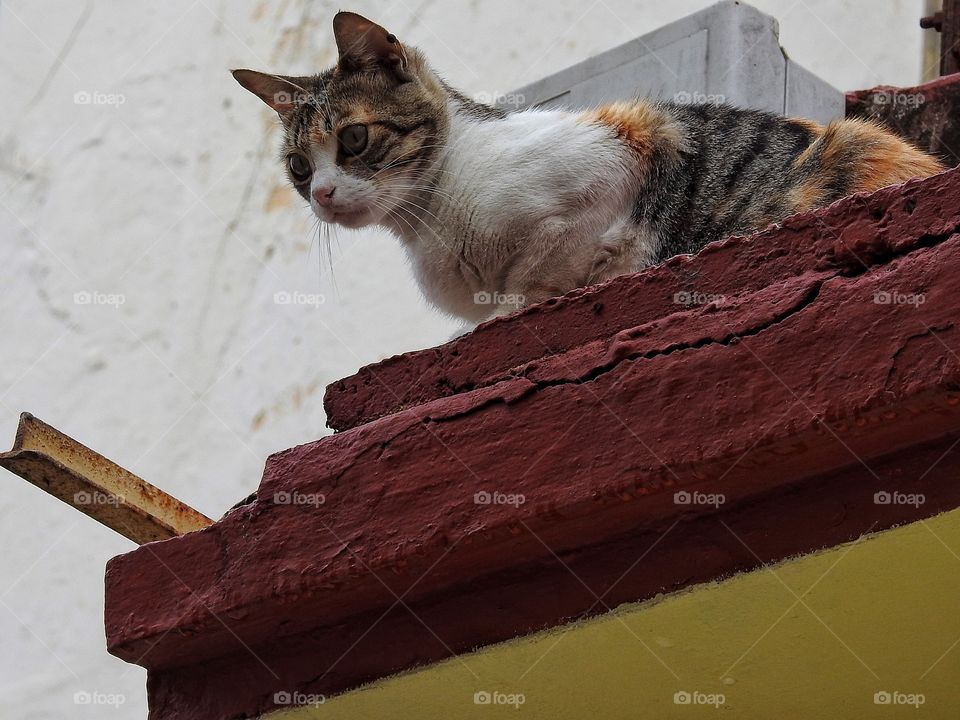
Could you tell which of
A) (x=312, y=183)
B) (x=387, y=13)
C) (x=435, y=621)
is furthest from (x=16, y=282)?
(x=435, y=621)

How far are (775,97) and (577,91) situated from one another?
0.51 m

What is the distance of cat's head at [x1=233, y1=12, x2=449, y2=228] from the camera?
7.97ft

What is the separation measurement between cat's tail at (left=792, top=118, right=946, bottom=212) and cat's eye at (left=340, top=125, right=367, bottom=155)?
2.93ft

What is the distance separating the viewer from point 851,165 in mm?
1980

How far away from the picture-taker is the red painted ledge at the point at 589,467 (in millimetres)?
1291

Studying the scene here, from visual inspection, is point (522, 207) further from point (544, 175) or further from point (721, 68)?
point (721, 68)

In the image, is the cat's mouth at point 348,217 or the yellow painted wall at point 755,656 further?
the cat's mouth at point 348,217

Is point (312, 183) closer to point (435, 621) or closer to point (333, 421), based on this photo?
point (333, 421)

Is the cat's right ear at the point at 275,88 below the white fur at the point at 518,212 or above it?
above

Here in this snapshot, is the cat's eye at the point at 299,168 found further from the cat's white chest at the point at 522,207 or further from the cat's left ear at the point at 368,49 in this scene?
the cat's white chest at the point at 522,207


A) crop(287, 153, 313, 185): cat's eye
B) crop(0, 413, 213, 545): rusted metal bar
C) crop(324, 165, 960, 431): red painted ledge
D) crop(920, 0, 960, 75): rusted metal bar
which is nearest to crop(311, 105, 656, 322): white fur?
crop(287, 153, 313, 185): cat's eye

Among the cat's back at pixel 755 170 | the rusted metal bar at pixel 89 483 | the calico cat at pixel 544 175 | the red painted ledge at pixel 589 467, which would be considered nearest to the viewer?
the red painted ledge at pixel 589 467

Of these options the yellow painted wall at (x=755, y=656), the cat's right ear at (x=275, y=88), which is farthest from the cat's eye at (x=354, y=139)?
the yellow painted wall at (x=755, y=656)

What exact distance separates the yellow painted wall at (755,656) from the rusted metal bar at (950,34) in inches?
91.4
